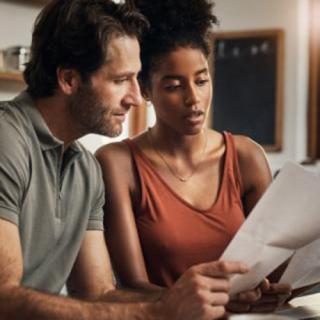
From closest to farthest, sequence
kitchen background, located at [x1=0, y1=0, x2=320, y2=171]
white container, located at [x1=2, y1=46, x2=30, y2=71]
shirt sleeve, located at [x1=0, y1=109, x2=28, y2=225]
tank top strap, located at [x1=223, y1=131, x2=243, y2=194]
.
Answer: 1. shirt sleeve, located at [x1=0, y1=109, x2=28, y2=225]
2. tank top strap, located at [x1=223, y1=131, x2=243, y2=194]
3. white container, located at [x1=2, y1=46, x2=30, y2=71]
4. kitchen background, located at [x1=0, y1=0, x2=320, y2=171]

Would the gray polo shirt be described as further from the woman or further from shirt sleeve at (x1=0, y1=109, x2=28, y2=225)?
the woman

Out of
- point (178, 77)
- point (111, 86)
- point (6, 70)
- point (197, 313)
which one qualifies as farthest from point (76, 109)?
point (6, 70)

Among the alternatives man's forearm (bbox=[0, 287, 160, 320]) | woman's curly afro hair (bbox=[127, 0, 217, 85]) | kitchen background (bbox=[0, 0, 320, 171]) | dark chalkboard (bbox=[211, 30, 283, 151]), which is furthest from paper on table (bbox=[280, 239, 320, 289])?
dark chalkboard (bbox=[211, 30, 283, 151])

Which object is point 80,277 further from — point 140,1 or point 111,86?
point 140,1

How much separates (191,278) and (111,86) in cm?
44

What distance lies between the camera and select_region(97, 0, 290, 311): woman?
4.81ft

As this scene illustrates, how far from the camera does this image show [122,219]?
1.46 m

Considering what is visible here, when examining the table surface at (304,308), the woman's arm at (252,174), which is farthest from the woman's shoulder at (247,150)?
the table surface at (304,308)

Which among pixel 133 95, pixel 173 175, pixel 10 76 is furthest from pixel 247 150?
pixel 10 76

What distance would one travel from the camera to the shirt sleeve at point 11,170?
3.70ft

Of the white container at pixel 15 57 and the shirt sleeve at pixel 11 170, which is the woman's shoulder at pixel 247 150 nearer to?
the shirt sleeve at pixel 11 170

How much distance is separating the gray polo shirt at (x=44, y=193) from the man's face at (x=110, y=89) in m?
0.08

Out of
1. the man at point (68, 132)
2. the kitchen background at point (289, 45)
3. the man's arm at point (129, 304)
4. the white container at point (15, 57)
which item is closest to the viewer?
the man's arm at point (129, 304)

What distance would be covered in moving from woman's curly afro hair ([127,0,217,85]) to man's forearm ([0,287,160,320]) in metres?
0.61
